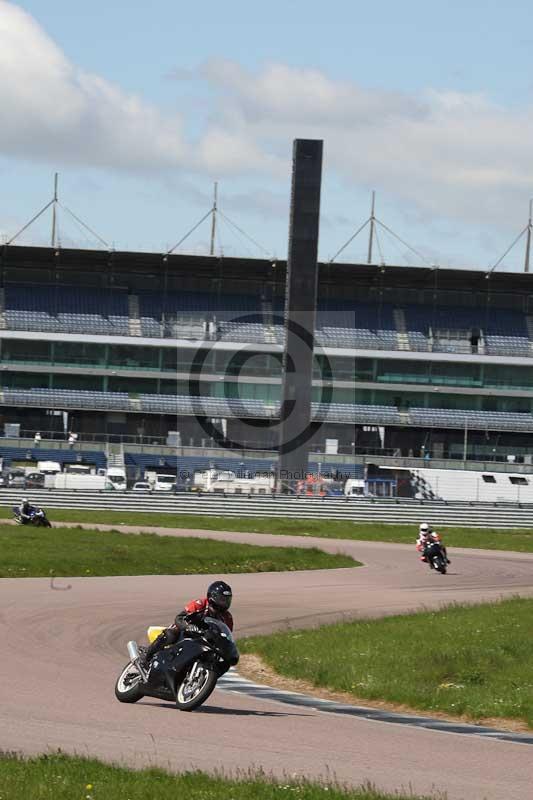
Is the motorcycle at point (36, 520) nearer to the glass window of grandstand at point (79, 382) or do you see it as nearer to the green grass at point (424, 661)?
the green grass at point (424, 661)

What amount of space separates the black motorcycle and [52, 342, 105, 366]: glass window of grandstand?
192 feet

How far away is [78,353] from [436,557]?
59.2 m

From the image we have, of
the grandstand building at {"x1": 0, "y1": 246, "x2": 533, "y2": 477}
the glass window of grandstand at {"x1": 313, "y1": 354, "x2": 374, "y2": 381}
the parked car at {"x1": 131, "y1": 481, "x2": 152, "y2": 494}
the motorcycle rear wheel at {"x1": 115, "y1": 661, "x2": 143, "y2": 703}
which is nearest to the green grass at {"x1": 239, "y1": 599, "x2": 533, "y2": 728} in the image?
the motorcycle rear wheel at {"x1": 115, "y1": 661, "x2": 143, "y2": 703}

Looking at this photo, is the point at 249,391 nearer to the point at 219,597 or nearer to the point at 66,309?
the point at 66,309

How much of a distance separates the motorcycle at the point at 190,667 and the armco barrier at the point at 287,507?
50292mm

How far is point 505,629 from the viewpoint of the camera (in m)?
22.0

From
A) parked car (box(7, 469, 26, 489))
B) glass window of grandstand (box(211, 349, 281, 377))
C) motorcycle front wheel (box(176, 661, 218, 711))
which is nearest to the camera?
motorcycle front wheel (box(176, 661, 218, 711))

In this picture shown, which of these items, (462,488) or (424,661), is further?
(462,488)

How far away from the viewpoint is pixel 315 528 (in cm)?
5856

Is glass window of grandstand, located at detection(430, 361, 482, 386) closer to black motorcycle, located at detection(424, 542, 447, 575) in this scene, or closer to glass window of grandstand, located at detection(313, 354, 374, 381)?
glass window of grandstand, located at detection(313, 354, 374, 381)

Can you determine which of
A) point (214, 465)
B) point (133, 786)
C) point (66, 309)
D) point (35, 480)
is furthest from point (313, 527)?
point (133, 786)

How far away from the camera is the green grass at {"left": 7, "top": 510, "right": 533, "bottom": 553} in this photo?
182 feet

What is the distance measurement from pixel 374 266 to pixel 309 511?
31313 mm

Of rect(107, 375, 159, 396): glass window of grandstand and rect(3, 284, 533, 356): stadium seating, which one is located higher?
rect(3, 284, 533, 356): stadium seating
